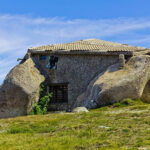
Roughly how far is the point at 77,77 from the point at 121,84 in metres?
5.06

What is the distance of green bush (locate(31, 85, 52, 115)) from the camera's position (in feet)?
77.9

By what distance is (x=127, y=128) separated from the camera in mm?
12195

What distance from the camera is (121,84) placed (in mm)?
21438

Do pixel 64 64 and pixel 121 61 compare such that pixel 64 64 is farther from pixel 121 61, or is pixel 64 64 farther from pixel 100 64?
pixel 121 61

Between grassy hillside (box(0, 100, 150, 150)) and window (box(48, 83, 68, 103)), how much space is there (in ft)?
31.3

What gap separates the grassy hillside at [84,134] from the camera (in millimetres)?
9805

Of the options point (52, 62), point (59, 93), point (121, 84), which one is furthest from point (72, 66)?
point (121, 84)

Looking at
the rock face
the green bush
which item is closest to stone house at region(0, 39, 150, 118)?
the rock face

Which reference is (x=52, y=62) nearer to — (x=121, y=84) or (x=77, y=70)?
(x=77, y=70)

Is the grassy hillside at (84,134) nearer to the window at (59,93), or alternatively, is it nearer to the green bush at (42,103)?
the green bush at (42,103)

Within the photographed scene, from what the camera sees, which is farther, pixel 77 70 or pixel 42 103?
pixel 77 70

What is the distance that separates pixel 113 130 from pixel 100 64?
1356 cm

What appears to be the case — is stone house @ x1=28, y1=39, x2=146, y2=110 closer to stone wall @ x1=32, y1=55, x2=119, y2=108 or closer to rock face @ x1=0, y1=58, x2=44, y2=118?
stone wall @ x1=32, y1=55, x2=119, y2=108

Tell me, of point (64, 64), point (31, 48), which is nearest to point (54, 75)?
point (64, 64)
